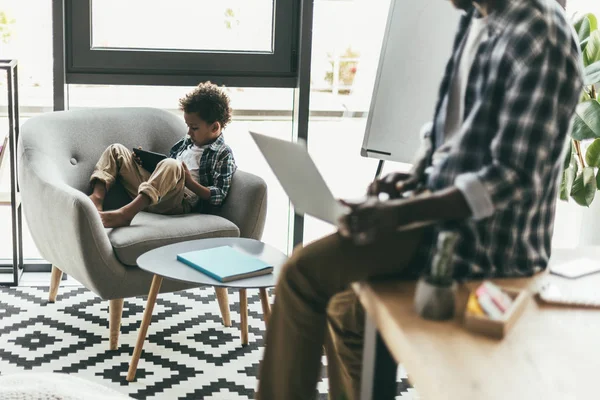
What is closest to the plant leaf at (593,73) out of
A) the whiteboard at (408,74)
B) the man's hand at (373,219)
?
the whiteboard at (408,74)

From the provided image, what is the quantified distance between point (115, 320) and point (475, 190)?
1.85 m

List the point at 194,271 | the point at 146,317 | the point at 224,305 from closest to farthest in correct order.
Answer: the point at 194,271
the point at 146,317
the point at 224,305

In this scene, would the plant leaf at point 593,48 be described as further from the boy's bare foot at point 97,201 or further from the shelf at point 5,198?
the shelf at point 5,198

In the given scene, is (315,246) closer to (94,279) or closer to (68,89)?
(94,279)

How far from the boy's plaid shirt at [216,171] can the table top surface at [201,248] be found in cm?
31

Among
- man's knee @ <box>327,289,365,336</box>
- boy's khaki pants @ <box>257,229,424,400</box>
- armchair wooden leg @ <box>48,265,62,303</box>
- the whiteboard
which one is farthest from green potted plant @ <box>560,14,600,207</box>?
armchair wooden leg @ <box>48,265,62,303</box>

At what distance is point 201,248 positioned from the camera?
2.87m

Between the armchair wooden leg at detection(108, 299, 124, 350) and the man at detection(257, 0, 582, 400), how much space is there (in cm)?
137

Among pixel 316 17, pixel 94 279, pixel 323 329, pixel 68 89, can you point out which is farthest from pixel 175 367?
pixel 316 17

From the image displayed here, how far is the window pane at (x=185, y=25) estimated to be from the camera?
3688mm

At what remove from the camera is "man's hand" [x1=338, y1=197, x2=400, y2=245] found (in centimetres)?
145

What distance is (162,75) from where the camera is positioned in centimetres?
373

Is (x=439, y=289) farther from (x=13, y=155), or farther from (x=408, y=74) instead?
(x=13, y=155)

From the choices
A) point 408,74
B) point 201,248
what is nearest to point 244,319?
point 201,248
